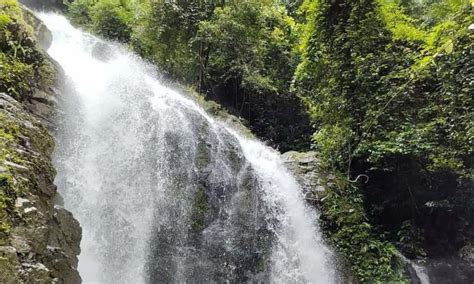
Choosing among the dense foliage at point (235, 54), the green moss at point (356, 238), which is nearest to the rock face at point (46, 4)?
the dense foliage at point (235, 54)

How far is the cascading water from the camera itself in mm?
7348

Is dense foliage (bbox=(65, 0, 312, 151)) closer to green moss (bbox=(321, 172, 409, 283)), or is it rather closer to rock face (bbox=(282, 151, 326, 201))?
rock face (bbox=(282, 151, 326, 201))

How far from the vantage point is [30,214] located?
402cm

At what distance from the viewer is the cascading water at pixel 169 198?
735cm

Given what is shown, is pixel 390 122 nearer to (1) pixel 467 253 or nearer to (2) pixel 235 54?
(1) pixel 467 253

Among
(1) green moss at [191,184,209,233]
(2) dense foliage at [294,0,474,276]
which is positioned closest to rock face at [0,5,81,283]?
(1) green moss at [191,184,209,233]

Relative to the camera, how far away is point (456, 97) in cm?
831

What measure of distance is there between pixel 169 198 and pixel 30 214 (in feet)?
13.8

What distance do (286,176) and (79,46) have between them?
30.5 feet

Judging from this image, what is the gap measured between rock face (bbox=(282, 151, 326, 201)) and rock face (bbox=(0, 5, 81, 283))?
6.48 metres

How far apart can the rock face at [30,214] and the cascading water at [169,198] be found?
214 centimetres

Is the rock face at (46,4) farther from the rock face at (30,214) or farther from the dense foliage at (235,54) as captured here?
the rock face at (30,214)

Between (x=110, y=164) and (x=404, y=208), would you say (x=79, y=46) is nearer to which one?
(x=110, y=164)

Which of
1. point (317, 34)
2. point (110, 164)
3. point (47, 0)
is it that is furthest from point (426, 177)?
point (47, 0)
